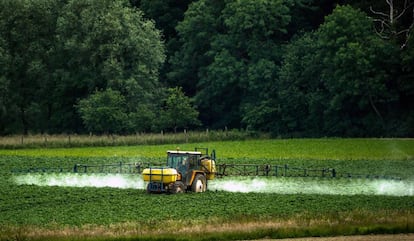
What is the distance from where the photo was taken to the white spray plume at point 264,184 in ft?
154

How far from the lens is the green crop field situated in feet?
113

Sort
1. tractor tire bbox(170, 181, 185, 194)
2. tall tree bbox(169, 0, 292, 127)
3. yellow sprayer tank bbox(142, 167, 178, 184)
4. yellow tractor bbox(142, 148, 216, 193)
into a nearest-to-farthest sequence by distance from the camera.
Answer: yellow sprayer tank bbox(142, 167, 178, 184)
yellow tractor bbox(142, 148, 216, 193)
tractor tire bbox(170, 181, 185, 194)
tall tree bbox(169, 0, 292, 127)

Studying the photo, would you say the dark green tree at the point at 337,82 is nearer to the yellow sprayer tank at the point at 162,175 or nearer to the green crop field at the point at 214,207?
the green crop field at the point at 214,207

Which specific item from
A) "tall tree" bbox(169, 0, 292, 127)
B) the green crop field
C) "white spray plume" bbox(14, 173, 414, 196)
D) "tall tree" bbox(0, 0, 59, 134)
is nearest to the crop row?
the green crop field

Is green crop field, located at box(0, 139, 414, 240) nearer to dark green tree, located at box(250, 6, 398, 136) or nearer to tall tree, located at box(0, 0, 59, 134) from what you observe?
dark green tree, located at box(250, 6, 398, 136)

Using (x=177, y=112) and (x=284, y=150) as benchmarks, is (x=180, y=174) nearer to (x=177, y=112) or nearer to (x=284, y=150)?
(x=284, y=150)

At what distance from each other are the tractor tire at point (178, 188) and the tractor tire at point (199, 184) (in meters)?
0.60

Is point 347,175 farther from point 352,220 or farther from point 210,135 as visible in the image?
point 210,135

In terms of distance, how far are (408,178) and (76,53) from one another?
48230 mm

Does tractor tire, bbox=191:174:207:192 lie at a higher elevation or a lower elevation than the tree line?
lower

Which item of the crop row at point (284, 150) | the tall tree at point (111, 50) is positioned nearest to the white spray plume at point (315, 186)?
the crop row at point (284, 150)

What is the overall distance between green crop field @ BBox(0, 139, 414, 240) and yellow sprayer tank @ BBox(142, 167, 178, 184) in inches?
33.3

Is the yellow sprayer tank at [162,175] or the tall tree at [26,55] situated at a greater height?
the tall tree at [26,55]

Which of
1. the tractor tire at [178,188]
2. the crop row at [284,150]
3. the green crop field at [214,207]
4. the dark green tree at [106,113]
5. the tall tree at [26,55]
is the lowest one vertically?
the green crop field at [214,207]
